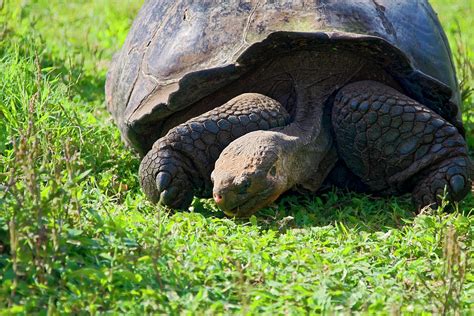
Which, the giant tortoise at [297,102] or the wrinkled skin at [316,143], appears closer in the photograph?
the wrinkled skin at [316,143]

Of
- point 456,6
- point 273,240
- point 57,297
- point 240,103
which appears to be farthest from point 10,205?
point 456,6

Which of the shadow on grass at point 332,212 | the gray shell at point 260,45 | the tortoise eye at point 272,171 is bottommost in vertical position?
the shadow on grass at point 332,212

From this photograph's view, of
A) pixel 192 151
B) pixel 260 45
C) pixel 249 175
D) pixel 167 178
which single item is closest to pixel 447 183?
pixel 249 175

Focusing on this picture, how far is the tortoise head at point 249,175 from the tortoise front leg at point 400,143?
1.68 feet

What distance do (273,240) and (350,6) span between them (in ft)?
4.77

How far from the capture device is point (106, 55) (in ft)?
27.2

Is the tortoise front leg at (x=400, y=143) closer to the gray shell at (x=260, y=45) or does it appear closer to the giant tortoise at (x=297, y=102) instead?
the giant tortoise at (x=297, y=102)

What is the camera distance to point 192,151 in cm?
519

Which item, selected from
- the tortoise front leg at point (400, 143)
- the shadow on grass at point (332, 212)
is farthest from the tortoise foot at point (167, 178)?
the tortoise front leg at point (400, 143)

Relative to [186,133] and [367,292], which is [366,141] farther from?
[367,292]

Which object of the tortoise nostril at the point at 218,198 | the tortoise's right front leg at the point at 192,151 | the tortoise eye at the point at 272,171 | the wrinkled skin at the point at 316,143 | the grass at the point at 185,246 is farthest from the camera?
the tortoise's right front leg at the point at 192,151

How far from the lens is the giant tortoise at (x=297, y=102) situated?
517 centimetres

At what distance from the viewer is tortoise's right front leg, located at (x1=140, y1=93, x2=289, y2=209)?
515 centimetres

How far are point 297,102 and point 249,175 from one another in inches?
32.7
